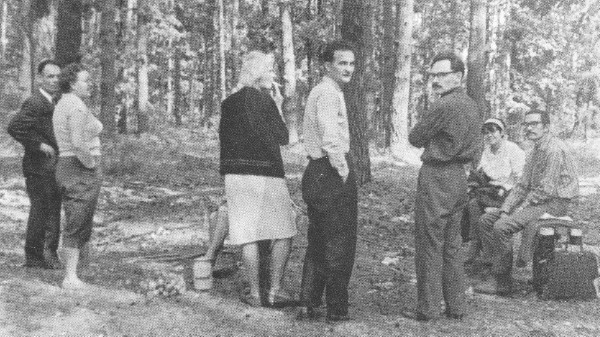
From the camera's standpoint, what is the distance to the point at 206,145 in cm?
2338

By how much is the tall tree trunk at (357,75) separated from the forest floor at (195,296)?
1510 mm

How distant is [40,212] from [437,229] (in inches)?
163

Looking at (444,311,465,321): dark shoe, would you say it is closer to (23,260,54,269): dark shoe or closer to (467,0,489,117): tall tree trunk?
(23,260,54,269): dark shoe

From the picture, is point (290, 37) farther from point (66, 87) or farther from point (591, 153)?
point (66, 87)

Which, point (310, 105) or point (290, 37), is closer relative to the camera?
point (310, 105)

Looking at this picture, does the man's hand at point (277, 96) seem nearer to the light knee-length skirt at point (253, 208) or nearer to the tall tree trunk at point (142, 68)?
the light knee-length skirt at point (253, 208)

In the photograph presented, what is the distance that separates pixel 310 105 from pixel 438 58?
3.80 feet

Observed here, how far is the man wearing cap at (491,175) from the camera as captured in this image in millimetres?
7266

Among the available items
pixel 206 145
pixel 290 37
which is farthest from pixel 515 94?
pixel 206 145

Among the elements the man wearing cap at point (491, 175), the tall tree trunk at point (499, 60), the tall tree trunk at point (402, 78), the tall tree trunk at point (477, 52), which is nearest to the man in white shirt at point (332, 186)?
the man wearing cap at point (491, 175)

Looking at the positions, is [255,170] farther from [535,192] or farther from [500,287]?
[535,192]

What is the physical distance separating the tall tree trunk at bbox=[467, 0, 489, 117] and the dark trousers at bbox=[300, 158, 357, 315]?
8.51 m

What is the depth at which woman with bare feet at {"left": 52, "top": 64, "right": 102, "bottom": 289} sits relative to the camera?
5.81 m

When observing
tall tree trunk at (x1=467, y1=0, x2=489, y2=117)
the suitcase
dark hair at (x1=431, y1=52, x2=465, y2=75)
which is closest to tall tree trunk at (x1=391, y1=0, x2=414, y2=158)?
A: tall tree trunk at (x1=467, y1=0, x2=489, y2=117)
